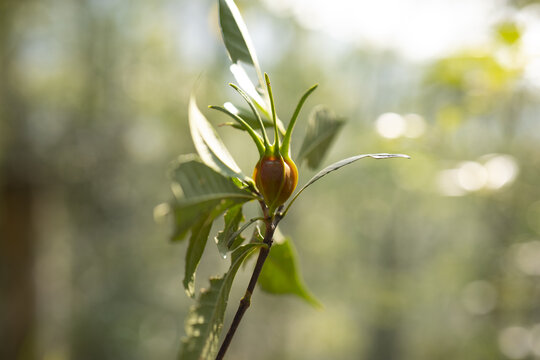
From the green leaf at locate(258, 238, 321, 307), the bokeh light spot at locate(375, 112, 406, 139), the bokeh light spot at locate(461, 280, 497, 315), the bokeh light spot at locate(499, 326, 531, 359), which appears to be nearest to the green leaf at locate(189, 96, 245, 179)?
the green leaf at locate(258, 238, 321, 307)

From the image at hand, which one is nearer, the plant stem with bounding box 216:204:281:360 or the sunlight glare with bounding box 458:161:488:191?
the plant stem with bounding box 216:204:281:360

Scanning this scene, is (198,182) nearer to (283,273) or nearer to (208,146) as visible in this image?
(208,146)

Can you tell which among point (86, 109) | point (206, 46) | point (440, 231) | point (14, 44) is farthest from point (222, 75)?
point (440, 231)

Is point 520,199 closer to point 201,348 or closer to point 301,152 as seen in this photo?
point 301,152

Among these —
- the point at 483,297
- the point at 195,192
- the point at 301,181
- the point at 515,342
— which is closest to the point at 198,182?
the point at 195,192

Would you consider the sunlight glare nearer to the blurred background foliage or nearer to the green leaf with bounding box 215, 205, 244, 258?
the blurred background foliage

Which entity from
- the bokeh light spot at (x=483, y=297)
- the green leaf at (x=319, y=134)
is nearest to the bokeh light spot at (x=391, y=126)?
the green leaf at (x=319, y=134)

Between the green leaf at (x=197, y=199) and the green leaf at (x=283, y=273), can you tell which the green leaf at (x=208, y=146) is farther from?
the green leaf at (x=283, y=273)
